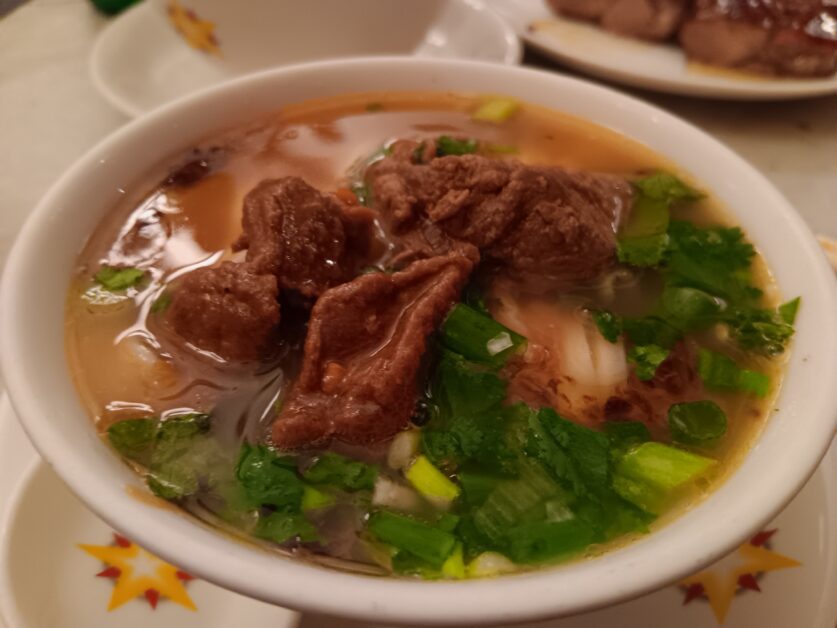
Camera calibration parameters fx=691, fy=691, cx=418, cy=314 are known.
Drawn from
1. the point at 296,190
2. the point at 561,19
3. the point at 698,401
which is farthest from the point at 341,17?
the point at 698,401

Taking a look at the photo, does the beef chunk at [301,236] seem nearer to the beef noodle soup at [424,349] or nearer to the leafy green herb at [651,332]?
the beef noodle soup at [424,349]

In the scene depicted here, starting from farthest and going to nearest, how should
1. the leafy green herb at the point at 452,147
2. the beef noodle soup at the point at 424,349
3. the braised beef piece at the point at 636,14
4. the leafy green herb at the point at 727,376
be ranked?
the braised beef piece at the point at 636,14 → the leafy green herb at the point at 452,147 → the leafy green herb at the point at 727,376 → the beef noodle soup at the point at 424,349

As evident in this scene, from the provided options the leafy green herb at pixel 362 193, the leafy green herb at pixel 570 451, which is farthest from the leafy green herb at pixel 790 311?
the leafy green herb at pixel 362 193

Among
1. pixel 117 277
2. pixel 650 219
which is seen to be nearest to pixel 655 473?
pixel 650 219

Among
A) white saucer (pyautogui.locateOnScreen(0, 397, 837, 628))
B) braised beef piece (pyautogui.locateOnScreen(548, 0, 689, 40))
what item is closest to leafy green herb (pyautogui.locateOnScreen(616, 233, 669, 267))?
white saucer (pyautogui.locateOnScreen(0, 397, 837, 628))

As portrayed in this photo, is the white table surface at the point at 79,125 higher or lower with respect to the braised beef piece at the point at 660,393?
lower

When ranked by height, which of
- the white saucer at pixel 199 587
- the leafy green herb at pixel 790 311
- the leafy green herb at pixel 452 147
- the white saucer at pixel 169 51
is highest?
the leafy green herb at pixel 452 147
